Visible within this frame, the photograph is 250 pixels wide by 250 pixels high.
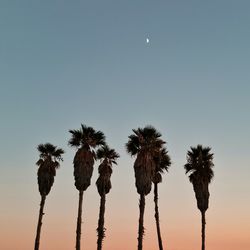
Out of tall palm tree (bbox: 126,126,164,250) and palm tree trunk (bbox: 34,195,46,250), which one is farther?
palm tree trunk (bbox: 34,195,46,250)

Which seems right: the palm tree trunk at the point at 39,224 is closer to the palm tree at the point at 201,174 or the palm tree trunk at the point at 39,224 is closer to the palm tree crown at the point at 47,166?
the palm tree crown at the point at 47,166

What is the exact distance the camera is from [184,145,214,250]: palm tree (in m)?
63.2

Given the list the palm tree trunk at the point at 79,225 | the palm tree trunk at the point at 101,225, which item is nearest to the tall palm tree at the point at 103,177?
the palm tree trunk at the point at 101,225

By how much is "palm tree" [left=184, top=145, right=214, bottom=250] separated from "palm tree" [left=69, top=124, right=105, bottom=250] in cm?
1417

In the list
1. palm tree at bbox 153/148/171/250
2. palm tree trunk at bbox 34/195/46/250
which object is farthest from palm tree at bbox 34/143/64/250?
palm tree at bbox 153/148/171/250

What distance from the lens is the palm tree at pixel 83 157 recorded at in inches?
2196

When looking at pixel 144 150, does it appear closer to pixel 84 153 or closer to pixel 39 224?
pixel 84 153

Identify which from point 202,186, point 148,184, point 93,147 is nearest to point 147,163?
point 148,184

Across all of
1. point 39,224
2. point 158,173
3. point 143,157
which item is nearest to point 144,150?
point 143,157

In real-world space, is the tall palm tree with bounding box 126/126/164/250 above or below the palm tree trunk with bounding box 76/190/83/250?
above

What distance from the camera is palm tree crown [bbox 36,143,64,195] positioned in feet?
212

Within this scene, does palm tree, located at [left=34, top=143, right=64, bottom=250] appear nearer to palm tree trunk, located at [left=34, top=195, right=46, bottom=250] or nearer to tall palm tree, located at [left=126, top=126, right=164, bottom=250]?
palm tree trunk, located at [left=34, top=195, right=46, bottom=250]

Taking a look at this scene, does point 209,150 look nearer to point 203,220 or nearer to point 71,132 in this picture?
point 203,220

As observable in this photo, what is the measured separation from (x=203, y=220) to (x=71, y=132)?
2142cm
